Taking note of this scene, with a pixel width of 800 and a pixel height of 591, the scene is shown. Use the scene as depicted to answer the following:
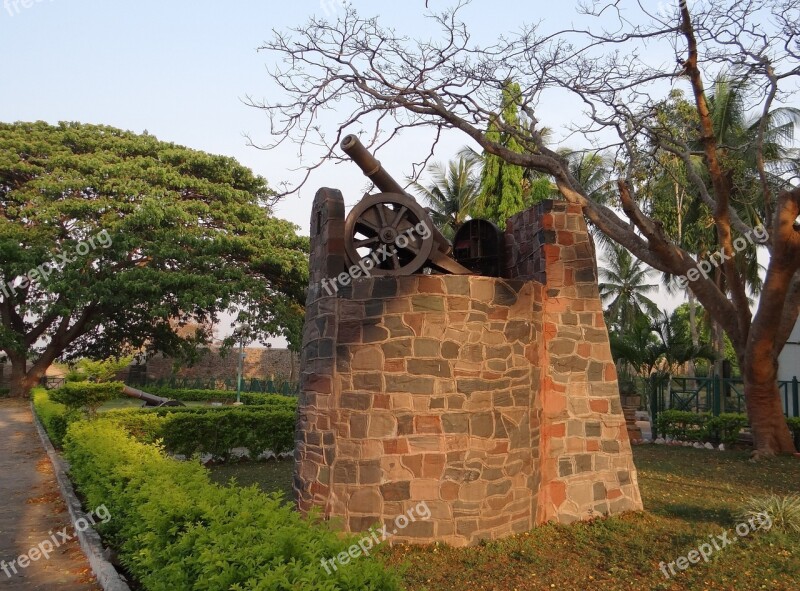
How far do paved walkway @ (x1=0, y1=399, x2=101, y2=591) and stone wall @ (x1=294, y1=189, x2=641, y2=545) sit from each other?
2.12 metres

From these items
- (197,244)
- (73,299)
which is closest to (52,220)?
(73,299)

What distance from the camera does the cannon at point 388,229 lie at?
6.72 metres

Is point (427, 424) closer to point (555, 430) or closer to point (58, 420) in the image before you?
point (555, 430)

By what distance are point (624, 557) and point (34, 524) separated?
20.5 feet

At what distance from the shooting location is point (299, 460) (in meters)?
6.38

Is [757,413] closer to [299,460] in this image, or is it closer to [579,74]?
[579,74]

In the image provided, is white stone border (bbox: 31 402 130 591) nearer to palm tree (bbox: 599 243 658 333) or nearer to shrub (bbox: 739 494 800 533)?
shrub (bbox: 739 494 800 533)

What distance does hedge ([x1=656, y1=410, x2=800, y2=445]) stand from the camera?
13242 mm

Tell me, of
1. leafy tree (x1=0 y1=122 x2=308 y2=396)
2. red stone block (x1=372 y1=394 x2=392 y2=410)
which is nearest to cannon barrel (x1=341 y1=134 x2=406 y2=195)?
red stone block (x1=372 y1=394 x2=392 y2=410)

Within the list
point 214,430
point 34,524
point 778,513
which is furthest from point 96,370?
point 778,513

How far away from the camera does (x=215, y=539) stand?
11.7 feet

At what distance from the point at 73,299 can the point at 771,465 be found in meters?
18.8

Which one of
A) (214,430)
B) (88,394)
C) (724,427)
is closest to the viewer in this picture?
(214,430)

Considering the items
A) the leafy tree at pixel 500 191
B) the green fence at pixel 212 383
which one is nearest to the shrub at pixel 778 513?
the leafy tree at pixel 500 191
